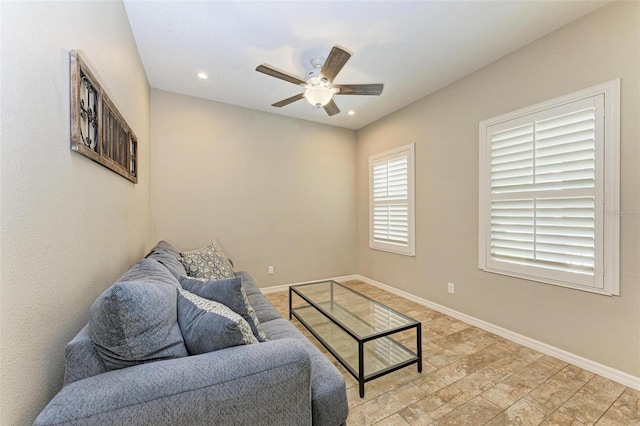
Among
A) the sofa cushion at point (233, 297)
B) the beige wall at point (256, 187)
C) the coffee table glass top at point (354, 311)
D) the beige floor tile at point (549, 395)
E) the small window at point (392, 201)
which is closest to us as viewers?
the sofa cushion at point (233, 297)

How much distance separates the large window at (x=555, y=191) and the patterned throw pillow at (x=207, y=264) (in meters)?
2.65

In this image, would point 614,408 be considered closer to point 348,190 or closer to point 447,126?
point 447,126

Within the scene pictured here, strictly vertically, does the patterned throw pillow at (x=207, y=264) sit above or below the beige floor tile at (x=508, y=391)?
above

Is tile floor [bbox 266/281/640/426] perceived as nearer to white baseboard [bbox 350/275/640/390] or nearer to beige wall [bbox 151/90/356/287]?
white baseboard [bbox 350/275/640/390]

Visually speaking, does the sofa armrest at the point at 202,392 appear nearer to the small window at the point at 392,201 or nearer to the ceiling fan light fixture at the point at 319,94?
the ceiling fan light fixture at the point at 319,94

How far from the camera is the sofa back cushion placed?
2.73 ft

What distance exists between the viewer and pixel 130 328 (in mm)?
854

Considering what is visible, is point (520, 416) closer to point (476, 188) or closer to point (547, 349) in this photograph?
point (547, 349)

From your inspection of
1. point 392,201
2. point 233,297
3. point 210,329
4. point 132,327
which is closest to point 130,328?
point 132,327

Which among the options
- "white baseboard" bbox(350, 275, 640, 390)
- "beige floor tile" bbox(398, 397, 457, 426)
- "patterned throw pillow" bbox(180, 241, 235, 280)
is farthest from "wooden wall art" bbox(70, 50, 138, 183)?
"white baseboard" bbox(350, 275, 640, 390)

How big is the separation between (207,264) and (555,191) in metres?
3.10

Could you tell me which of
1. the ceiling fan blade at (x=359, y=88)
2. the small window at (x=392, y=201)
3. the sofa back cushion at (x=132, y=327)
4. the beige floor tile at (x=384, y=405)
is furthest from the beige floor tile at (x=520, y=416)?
the ceiling fan blade at (x=359, y=88)

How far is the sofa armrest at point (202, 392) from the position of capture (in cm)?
73

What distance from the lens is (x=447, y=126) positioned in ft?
Result: 9.87
